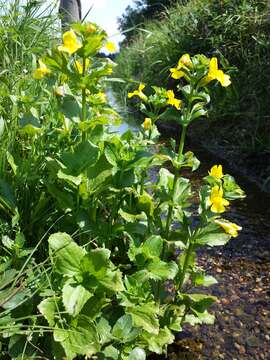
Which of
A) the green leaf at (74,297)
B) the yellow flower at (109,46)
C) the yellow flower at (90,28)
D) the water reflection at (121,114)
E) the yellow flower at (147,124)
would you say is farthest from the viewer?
the water reflection at (121,114)

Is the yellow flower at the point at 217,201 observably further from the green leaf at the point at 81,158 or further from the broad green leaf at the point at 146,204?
the green leaf at the point at 81,158

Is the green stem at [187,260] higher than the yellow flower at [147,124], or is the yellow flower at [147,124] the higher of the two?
the yellow flower at [147,124]

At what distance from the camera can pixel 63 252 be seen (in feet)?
3.73

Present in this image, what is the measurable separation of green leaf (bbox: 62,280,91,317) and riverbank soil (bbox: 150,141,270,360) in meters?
0.56

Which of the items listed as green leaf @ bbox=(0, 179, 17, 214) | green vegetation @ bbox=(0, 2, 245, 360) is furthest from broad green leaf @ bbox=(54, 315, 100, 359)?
green leaf @ bbox=(0, 179, 17, 214)

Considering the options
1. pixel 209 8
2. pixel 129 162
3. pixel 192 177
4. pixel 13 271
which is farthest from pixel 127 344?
pixel 209 8

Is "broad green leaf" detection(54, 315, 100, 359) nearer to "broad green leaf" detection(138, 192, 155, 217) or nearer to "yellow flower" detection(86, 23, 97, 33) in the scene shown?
"broad green leaf" detection(138, 192, 155, 217)

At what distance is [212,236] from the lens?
137 centimetres

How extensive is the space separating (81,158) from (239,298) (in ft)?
3.61

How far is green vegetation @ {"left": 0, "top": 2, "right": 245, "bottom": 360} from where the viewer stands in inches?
44.8

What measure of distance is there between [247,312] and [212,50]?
11.3 feet

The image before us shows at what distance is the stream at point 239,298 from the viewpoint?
1632 millimetres

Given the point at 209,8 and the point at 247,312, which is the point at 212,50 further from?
the point at 247,312

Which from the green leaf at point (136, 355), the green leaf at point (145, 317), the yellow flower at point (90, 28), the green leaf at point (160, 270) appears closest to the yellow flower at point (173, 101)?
the yellow flower at point (90, 28)
